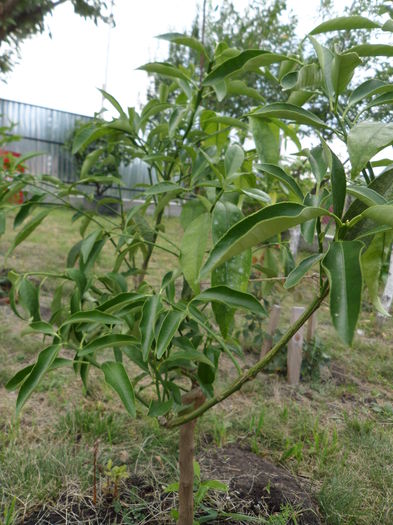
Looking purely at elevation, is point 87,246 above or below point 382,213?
below

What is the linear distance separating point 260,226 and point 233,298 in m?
0.21

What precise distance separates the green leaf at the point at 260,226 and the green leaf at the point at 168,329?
195mm

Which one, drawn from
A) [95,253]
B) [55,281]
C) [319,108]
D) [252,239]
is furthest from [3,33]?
[252,239]

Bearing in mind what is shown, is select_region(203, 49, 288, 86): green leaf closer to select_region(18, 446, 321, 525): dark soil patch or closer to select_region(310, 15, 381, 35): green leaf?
select_region(310, 15, 381, 35): green leaf

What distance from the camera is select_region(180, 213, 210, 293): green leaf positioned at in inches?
26.4

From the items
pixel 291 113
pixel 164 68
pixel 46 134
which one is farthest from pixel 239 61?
pixel 46 134

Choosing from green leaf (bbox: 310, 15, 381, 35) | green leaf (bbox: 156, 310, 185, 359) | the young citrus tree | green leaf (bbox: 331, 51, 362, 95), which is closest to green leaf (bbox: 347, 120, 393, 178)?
the young citrus tree

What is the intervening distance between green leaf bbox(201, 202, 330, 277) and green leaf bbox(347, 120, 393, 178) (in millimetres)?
72

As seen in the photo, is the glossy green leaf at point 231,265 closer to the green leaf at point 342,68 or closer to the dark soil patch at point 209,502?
the green leaf at point 342,68

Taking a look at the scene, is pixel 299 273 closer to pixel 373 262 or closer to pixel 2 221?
pixel 373 262

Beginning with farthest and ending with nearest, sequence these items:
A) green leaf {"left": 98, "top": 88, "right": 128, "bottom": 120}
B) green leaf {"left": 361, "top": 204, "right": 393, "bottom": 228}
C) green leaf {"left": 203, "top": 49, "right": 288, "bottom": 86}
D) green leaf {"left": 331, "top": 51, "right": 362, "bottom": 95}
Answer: green leaf {"left": 98, "top": 88, "right": 128, "bottom": 120}
green leaf {"left": 203, "top": 49, "right": 288, "bottom": 86}
green leaf {"left": 331, "top": 51, "right": 362, "bottom": 95}
green leaf {"left": 361, "top": 204, "right": 393, "bottom": 228}

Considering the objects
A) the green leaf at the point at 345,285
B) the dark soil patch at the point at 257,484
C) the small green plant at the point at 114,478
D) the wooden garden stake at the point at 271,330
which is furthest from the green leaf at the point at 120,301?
the wooden garden stake at the point at 271,330

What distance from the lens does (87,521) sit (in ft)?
3.66

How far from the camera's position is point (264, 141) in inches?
28.8
